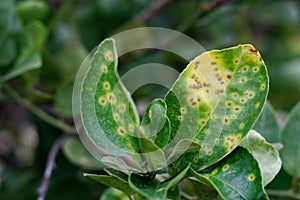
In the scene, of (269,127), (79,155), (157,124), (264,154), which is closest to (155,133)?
(157,124)

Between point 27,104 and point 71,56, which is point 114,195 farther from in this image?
point 71,56

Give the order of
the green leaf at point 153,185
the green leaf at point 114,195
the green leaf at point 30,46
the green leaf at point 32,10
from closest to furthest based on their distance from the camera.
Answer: the green leaf at point 153,185
the green leaf at point 114,195
the green leaf at point 30,46
the green leaf at point 32,10

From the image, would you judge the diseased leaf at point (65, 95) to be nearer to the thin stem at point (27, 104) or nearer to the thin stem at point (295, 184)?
the thin stem at point (27, 104)

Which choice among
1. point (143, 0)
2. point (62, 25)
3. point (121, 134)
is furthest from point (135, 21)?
point (121, 134)

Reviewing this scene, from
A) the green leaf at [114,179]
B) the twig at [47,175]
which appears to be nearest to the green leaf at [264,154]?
the green leaf at [114,179]

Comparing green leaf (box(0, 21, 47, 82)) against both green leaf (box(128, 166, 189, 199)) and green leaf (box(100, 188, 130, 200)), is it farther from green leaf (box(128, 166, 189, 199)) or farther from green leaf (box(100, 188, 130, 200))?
green leaf (box(128, 166, 189, 199))
